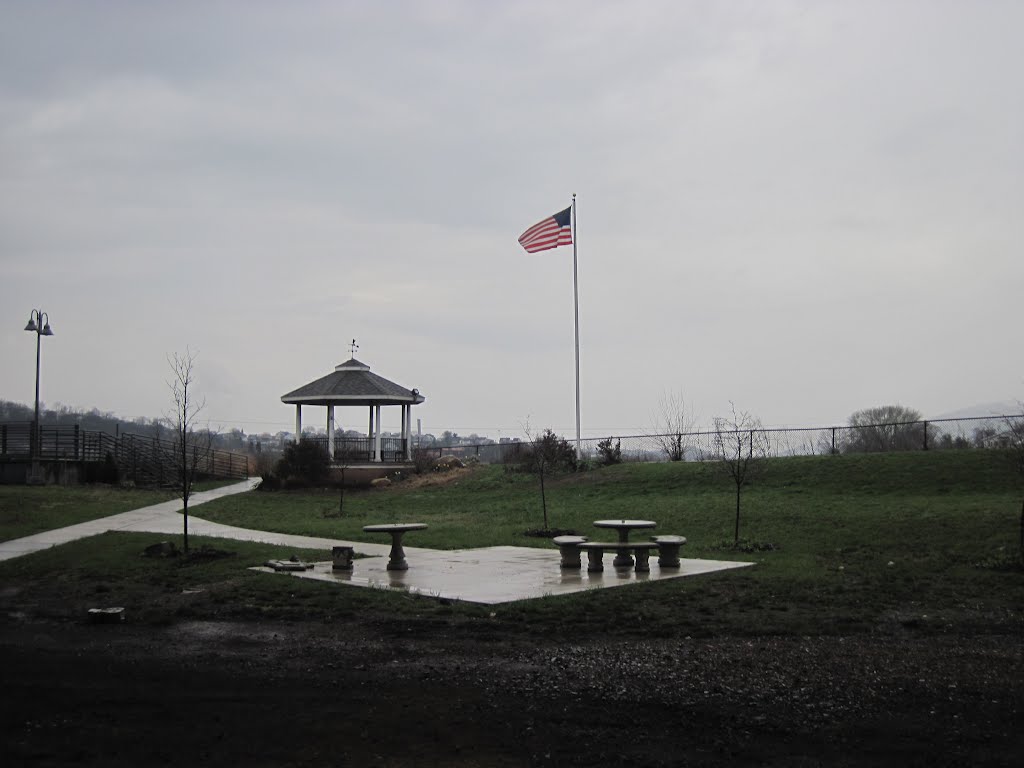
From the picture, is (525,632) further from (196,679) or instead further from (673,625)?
(196,679)

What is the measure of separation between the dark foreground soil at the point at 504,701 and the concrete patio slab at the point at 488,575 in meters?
2.78

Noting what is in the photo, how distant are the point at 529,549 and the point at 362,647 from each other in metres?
8.97

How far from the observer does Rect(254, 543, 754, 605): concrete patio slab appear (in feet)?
39.1

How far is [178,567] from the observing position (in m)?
14.4

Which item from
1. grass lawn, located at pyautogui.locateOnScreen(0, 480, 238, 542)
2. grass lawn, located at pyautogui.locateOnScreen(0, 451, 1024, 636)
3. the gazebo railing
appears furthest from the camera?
the gazebo railing

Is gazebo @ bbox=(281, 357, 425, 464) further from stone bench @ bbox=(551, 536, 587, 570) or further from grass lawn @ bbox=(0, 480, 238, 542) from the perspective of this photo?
stone bench @ bbox=(551, 536, 587, 570)

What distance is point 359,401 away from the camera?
3925cm

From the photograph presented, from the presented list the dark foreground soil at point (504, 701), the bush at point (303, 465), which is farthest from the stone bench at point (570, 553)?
the bush at point (303, 465)

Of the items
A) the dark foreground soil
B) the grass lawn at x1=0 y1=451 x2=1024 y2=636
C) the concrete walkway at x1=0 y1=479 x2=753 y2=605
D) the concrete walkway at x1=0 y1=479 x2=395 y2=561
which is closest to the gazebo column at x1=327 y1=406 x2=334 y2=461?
the grass lawn at x1=0 y1=451 x2=1024 y2=636

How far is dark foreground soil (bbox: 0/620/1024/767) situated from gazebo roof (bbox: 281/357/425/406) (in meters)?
29.7

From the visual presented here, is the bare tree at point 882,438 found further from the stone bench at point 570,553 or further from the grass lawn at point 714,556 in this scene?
the stone bench at point 570,553

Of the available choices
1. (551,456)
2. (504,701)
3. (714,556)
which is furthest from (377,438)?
(504,701)

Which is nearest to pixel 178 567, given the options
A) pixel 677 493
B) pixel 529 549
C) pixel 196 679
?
pixel 529 549

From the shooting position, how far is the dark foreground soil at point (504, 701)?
Result: 553cm
